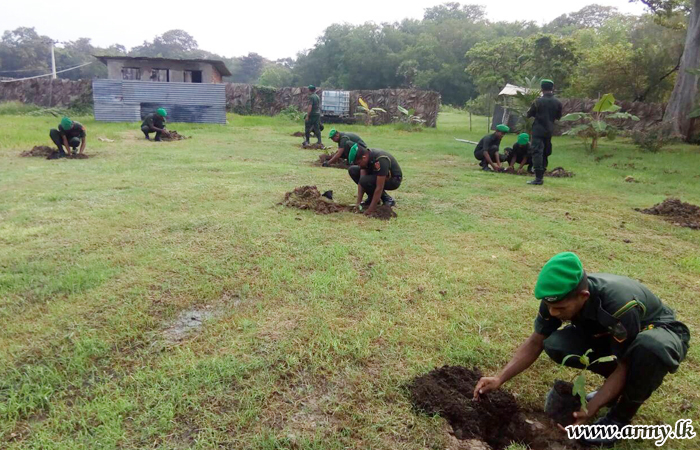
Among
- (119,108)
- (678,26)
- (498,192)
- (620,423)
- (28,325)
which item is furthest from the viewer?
(119,108)

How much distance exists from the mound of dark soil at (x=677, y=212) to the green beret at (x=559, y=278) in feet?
17.4

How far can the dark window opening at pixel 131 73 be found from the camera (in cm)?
2758

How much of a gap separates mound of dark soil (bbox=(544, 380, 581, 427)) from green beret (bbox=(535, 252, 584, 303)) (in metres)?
0.74

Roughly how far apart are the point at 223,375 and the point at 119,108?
2015cm

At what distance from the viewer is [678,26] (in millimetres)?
18234

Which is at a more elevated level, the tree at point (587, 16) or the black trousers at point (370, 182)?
the tree at point (587, 16)

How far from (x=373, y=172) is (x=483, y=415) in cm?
405

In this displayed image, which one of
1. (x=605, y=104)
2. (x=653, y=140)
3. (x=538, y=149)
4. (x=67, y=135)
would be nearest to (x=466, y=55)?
(x=653, y=140)

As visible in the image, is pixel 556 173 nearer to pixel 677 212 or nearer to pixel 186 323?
pixel 677 212

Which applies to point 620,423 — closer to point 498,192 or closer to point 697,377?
point 697,377

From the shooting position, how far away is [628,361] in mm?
2135

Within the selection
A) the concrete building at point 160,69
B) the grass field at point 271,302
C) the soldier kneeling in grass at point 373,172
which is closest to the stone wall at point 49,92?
the concrete building at point 160,69

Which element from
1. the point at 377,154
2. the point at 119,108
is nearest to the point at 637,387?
the point at 377,154

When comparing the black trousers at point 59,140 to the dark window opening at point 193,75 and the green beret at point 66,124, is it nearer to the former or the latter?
the green beret at point 66,124
